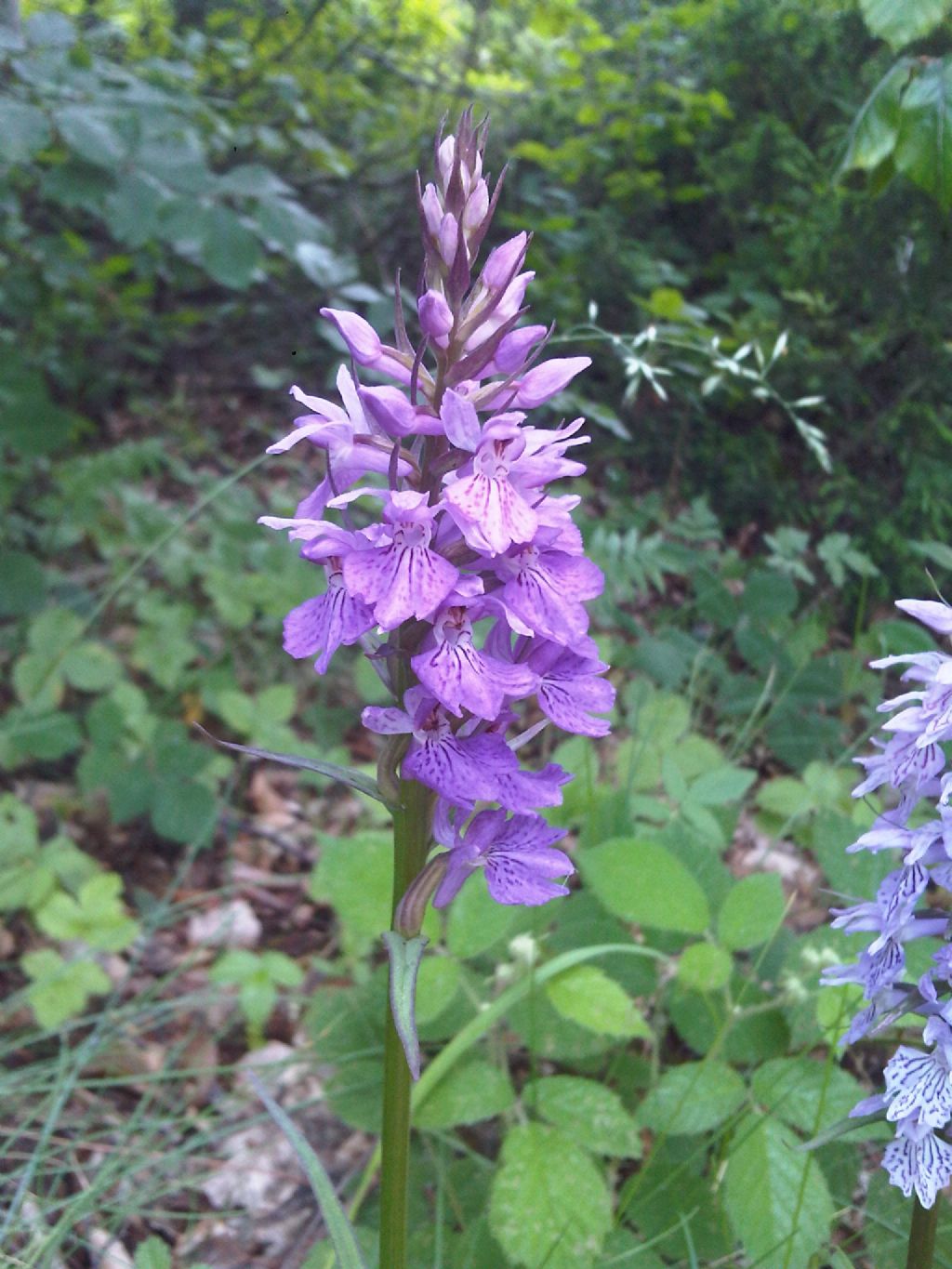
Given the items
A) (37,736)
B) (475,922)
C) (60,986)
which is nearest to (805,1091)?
(475,922)

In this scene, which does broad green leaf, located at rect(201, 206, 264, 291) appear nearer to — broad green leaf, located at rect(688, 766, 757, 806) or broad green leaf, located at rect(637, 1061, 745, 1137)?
broad green leaf, located at rect(688, 766, 757, 806)

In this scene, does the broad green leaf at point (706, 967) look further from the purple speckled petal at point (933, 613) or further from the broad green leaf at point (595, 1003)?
the purple speckled petal at point (933, 613)

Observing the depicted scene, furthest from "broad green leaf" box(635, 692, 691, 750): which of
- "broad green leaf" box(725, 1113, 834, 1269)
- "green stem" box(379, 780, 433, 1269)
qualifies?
"green stem" box(379, 780, 433, 1269)

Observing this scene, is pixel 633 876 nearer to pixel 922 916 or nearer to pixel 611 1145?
pixel 611 1145

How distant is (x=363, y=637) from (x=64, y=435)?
8.01 feet

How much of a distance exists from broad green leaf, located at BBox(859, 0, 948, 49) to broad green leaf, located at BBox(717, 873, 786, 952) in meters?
1.36

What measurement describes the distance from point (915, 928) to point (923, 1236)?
1.02ft

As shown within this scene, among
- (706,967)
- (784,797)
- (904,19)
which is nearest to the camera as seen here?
(706,967)

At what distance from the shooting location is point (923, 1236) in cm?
112

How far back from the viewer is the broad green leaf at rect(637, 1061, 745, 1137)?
55.1 inches

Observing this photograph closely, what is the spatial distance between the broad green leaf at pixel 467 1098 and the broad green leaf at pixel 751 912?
39cm

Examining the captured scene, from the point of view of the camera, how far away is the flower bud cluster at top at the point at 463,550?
100 cm

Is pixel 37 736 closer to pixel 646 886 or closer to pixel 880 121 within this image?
pixel 646 886

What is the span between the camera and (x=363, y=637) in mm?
1149
